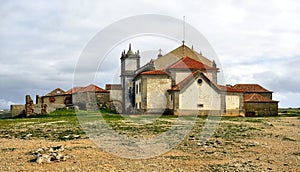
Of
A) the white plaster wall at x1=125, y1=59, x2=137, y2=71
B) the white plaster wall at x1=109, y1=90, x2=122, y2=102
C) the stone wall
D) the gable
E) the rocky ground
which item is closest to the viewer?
the rocky ground

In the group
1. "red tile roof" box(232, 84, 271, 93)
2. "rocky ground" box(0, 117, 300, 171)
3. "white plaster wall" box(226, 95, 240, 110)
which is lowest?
"rocky ground" box(0, 117, 300, 171)

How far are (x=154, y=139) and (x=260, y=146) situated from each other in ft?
16.6

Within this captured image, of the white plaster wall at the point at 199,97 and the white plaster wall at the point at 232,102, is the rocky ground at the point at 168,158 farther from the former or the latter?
the white plaster wall at the point at 232,102

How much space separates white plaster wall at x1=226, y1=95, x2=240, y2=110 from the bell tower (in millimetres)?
20472

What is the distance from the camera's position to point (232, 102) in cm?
4603

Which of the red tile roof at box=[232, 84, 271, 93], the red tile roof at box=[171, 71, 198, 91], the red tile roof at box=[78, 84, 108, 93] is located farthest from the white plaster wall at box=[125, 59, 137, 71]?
the red tile roof at box=[171, 71, 198, 91]

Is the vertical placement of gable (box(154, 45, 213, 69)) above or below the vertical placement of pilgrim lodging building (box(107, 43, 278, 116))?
above

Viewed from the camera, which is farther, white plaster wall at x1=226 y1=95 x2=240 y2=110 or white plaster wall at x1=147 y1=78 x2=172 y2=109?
white plaster wall at x1=147 y1=78 x2=172 y2=109

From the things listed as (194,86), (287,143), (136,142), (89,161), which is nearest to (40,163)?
(89,161)

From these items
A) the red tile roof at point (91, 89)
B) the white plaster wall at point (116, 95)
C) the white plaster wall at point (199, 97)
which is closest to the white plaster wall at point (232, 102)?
the white plaster wall at point (199, 97)

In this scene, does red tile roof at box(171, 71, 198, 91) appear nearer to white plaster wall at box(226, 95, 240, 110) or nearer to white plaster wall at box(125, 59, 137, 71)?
white plaster wall at box(226, 95, 240, 110)

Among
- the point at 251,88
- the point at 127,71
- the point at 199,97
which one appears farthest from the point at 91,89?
the point at 251,88

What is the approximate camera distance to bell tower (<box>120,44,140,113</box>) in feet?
208

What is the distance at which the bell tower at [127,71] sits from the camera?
6338cm
